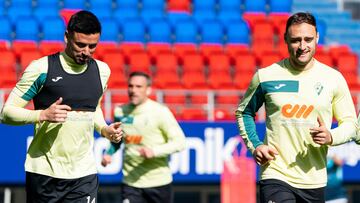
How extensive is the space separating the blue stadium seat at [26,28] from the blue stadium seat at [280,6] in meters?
5.68

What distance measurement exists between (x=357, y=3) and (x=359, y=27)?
3.83 feet

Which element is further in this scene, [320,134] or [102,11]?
[102,11]

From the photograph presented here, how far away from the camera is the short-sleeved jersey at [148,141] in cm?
1007

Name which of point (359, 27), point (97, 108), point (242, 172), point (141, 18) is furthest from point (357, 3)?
point (97, 108)

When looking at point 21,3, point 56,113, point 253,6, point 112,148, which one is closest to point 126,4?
point 21,3

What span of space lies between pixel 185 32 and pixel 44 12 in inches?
122

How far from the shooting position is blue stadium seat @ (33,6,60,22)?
59.6 ft

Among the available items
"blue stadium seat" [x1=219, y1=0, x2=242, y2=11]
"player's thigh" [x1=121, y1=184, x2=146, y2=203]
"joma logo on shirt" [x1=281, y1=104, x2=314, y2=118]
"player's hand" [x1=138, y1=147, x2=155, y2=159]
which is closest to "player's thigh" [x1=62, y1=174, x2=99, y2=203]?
"joma logo on shirt" [x1=281, y1=104, x2=314, y2=118]

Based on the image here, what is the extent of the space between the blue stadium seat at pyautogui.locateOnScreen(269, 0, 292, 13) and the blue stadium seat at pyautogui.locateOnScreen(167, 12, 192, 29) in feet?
6.60

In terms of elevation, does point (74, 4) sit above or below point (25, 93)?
above

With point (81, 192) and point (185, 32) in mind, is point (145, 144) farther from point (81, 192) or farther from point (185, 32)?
point (185, 32)

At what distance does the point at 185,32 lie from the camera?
18.2 metres

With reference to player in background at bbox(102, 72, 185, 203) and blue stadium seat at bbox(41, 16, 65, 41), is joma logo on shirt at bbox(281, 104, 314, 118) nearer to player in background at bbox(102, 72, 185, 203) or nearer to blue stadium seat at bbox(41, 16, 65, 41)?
player in background at bbox(102, 72, 185, 203)

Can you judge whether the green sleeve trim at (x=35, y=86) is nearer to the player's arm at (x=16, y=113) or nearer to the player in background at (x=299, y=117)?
the player's arm at (x=16, y=113)
